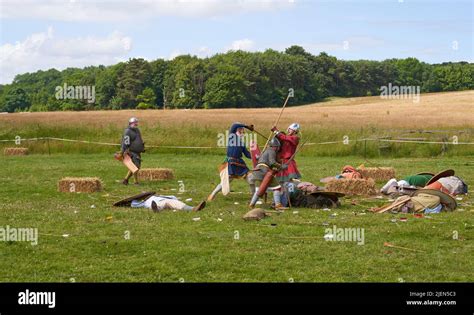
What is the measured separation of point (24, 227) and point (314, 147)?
23.9 m

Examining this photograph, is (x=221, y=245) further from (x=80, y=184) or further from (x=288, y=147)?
(x=80, y=184)

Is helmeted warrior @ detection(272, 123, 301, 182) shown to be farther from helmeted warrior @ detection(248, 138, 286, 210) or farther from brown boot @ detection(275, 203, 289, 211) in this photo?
brown boot @ detection(275, 203, 289, 211)

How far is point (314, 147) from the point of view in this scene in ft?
120

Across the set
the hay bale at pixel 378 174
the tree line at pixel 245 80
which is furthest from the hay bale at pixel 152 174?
the tree line at pixel 245 80

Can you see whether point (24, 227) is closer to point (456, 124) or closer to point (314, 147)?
point (314, 147)

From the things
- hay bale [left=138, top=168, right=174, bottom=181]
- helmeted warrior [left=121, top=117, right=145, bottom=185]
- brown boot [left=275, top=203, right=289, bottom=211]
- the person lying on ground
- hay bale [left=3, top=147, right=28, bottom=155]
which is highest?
helmeted warrior [left=121, top=117, right=145, bottom=185]

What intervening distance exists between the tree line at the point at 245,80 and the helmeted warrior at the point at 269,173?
72.4 m

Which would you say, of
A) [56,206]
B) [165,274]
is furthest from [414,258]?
[56,206]
